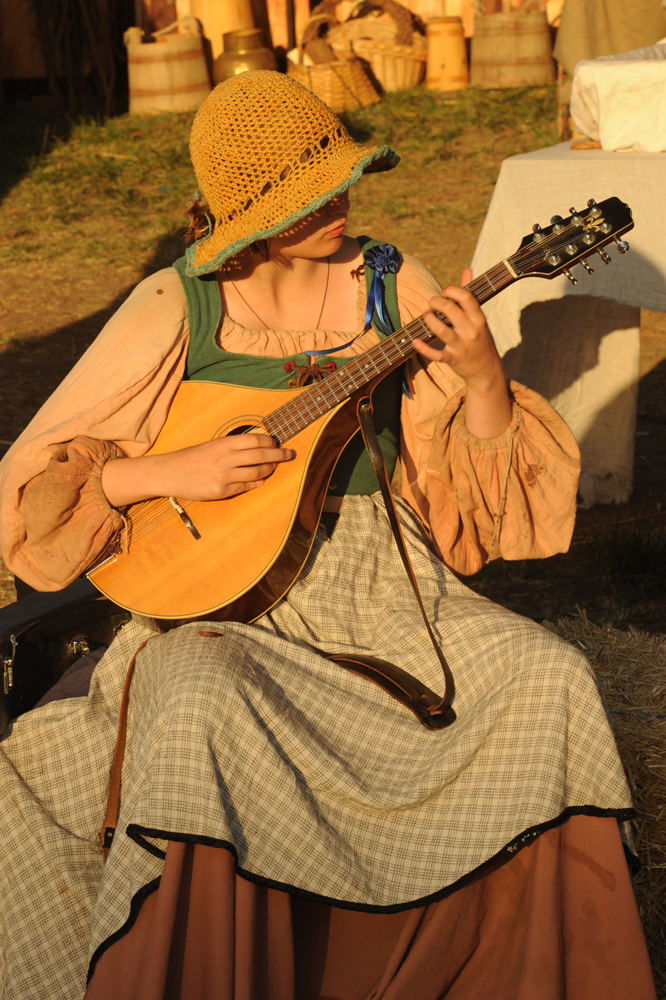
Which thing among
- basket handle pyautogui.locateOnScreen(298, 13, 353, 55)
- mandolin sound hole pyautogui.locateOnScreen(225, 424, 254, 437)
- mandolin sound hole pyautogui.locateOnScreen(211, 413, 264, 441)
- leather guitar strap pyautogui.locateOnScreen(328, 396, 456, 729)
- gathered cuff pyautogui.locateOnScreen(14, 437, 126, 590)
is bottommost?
leather guitar strap pyautogui.locateOnScreen(328, 396, 456, 729)

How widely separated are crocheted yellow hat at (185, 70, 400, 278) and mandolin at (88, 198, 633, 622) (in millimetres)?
363

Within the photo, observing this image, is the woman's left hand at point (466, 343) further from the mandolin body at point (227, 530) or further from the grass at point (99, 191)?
the grass at point (99, 191)

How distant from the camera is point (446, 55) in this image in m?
9.42

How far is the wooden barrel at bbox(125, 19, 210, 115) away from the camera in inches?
368

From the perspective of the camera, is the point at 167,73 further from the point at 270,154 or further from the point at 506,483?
the point at 506,483

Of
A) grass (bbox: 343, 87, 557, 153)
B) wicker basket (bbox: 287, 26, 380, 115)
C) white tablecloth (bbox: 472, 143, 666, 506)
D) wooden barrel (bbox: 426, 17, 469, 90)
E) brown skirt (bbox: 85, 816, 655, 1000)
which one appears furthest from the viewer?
wooden barrel (bbox: 426, 17, 469, 90)

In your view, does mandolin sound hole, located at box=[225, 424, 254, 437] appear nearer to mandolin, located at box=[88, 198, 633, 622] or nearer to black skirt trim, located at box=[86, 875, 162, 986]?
mandolin, located at box=[88, 198, 633, 622]

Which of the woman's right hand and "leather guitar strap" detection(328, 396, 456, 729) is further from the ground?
the woman's right hand

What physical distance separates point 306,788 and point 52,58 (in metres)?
9.76

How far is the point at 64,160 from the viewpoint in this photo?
8.98 m

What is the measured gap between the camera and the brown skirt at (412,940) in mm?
1749

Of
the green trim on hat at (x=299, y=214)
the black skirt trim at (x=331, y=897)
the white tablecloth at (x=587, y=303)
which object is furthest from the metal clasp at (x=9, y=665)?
the white tablecloth at (x=587, y=303)

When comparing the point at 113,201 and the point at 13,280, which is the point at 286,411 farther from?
the point at 113,201

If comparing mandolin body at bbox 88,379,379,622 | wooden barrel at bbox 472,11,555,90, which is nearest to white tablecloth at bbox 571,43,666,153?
mandolin body at bbox 88,379,379,622
